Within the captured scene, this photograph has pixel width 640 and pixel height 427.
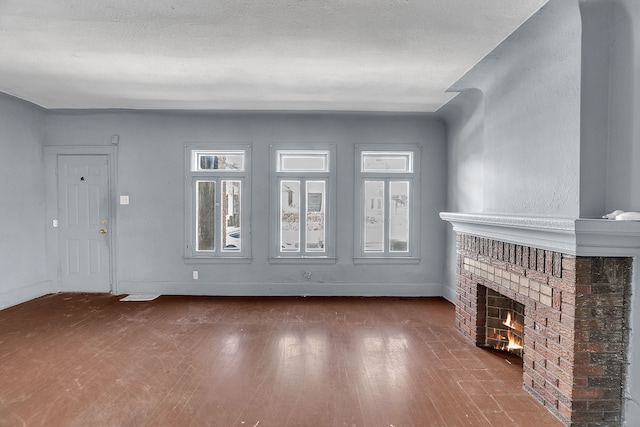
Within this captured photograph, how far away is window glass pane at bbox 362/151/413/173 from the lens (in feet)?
17.4

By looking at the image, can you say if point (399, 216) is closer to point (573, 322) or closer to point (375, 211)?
point (375, 211)

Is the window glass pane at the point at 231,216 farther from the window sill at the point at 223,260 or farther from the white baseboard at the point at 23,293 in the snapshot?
the white baseboard at the point at 23,293

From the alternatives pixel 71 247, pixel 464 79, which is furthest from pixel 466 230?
pixel 71 247

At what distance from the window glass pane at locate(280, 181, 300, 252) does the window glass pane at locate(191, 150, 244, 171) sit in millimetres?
791

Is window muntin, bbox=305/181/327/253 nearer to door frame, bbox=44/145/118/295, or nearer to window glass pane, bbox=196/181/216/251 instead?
window glass pane, bbox=196/181/216/251

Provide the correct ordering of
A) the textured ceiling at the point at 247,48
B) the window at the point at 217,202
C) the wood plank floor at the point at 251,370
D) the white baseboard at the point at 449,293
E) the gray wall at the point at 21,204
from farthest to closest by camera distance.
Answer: the window at the point at 217,202 < the white baseboard at the point at 449,293 < the gray wall at the point at 21,204 < the textured ceiling at the point at 247,48 < the wood plank floor at the point at 251,370

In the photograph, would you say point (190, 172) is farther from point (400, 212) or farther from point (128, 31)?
point (400, 212)

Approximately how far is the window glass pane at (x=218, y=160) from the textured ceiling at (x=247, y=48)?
941 mm

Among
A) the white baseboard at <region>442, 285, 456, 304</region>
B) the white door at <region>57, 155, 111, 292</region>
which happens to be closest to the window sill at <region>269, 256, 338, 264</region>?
the white baseboard at <region>442, 285, 456, 304</region>

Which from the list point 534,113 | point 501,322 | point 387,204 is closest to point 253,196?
point 387,204

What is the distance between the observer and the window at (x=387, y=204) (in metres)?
5.27

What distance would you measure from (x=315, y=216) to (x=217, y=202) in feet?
5.05

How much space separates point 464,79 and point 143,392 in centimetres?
425

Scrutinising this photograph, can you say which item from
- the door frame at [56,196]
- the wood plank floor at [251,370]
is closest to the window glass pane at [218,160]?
the door frame at [56,196]
